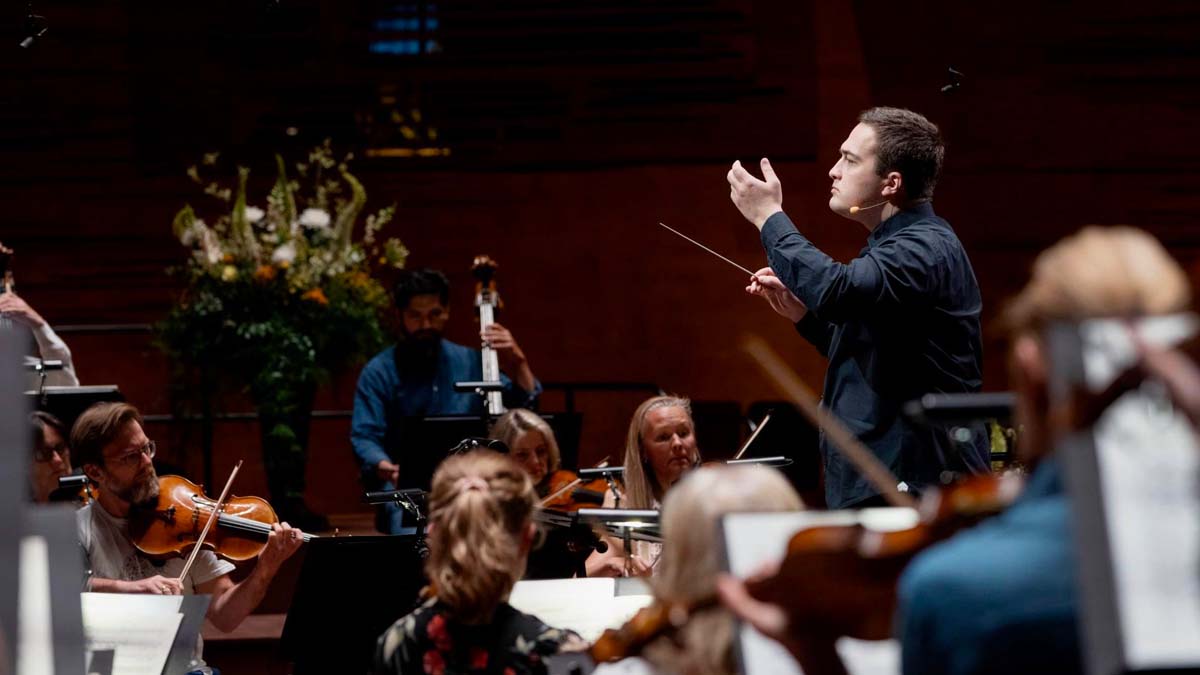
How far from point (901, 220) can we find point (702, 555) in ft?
5.47

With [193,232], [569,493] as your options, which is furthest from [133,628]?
Result: [193,232]

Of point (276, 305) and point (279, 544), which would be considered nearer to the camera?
point (279, 544)

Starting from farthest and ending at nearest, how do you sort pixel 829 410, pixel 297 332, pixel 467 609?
1. pixel 297 332
2. pixel 829 410
3. pixel 467 609

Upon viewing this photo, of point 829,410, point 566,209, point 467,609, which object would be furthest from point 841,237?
point 467,609

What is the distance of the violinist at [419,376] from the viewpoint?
5359 mm

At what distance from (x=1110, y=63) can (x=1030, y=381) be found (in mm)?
5950

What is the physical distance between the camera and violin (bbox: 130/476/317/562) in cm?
350

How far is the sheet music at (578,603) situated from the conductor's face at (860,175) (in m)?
1.09

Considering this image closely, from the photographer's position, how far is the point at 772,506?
5.53 ft

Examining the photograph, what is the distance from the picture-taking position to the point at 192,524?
11.7 feet

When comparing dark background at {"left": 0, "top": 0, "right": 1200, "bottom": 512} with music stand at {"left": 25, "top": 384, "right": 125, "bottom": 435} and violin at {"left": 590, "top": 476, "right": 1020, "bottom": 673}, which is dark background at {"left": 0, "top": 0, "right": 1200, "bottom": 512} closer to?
music stand at {"left": 25, "top": 384, "right": 125, "bottom": 435}

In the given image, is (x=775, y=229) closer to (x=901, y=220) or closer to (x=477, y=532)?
(x=901, y=220)

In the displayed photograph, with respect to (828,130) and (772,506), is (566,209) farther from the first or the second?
(772,506)

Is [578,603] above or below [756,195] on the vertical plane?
below
